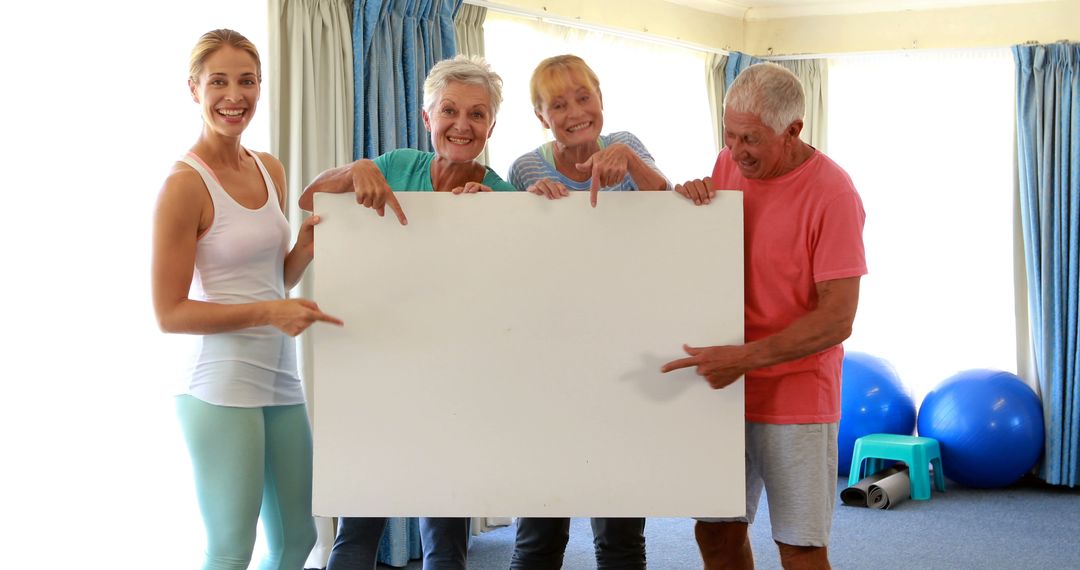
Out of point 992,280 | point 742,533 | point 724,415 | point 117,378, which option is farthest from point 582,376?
point 992,280

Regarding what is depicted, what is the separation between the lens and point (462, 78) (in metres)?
2.10

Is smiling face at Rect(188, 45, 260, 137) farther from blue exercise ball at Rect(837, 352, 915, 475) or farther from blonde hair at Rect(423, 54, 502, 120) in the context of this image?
blue exercise ball at Rect(837, 352, 915, 475)

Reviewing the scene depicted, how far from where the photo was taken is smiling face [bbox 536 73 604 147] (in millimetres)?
2189

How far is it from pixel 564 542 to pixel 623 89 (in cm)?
314

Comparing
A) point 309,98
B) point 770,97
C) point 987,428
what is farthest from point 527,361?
point 987,428

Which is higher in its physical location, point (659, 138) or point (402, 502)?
point (659, 138)

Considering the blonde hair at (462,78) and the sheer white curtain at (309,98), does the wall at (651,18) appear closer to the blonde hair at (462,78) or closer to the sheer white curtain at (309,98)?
the sheer white curtain at (309,98)

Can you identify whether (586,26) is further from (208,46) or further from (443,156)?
(208,46)

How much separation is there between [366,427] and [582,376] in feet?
1.44

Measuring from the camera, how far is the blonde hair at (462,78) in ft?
6.91

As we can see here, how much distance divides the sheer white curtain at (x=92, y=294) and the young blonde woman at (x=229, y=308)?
940mm

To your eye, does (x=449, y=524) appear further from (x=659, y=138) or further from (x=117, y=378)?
(x=659, y=138)

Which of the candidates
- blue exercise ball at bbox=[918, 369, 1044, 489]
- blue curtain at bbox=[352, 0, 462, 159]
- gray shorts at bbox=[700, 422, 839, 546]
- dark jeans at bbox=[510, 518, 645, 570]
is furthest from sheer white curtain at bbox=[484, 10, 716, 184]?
gray shorts at bbox=[700, 422, 839, 546]

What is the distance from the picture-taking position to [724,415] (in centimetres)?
200
